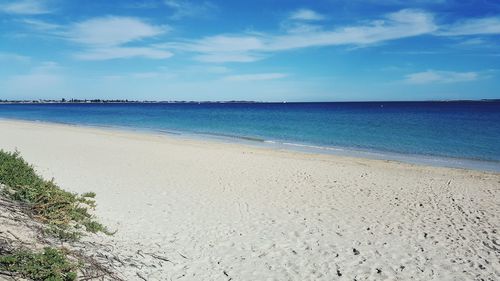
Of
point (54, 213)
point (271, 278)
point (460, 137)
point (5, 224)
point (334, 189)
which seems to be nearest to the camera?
point (5, 224)

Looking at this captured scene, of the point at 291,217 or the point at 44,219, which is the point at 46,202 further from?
the point at 291,217

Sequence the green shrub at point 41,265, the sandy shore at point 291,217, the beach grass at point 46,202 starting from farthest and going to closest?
the sandy shore at point 291,217, the beach grass at point 46,202, the green shrub at point 41,265

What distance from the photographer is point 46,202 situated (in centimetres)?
702

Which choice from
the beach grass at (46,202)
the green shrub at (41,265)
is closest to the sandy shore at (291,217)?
the beach grass at (46,202)

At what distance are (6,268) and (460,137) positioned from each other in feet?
112

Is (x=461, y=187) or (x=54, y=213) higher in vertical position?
(x=54, y=213)

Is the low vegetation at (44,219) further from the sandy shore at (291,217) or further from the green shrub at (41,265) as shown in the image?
the sandy shore at (291,217)

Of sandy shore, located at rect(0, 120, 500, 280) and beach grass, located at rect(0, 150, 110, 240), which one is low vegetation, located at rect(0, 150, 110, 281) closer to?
beach grass, located at rect(0, 150, 110, 240)

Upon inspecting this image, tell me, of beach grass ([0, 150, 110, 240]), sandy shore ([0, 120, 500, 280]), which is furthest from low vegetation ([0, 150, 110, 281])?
sandy shore ([0, 120, 500, 280])

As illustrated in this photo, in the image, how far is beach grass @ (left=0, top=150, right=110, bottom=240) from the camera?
6012 mm

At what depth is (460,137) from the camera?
103 feet

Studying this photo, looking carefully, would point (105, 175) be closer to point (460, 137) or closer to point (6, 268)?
point (6, 268)

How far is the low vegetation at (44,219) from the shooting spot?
4184 mm

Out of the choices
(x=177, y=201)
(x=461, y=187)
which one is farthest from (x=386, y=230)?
(x=461, y=187)
